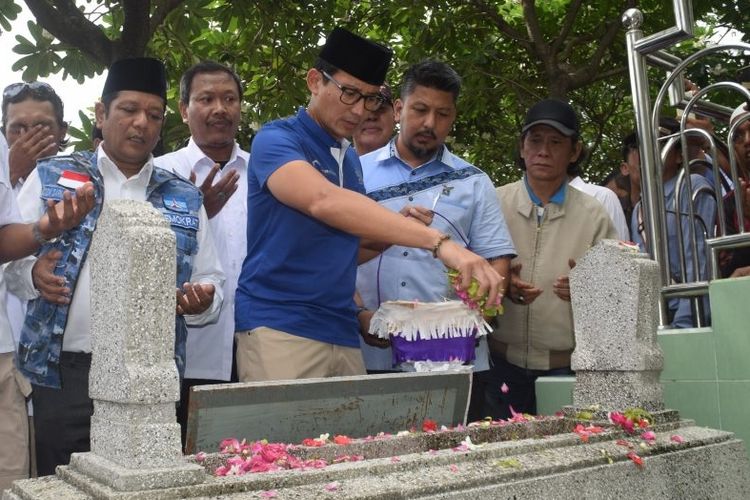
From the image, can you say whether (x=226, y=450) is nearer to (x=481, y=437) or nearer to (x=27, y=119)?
(x=481, y=437)

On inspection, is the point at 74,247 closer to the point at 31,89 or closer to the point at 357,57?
the point at 357,57

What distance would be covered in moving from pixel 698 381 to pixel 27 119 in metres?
3.73

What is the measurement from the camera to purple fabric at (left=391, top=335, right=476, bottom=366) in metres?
3.97

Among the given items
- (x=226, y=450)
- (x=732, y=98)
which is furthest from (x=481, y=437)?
(x=732, y=98)

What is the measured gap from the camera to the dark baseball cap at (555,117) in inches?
201

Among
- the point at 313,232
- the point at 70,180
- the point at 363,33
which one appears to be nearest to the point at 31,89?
the point at 70,180

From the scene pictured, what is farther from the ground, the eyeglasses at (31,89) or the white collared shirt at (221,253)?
the eyeglasses at (31,89)

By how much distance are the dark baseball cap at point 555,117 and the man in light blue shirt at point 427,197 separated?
548mm

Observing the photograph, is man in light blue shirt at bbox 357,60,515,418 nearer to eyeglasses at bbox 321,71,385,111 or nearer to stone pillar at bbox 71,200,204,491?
eyeglasses at bbox 321,71,385,111

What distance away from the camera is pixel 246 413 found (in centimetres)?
318

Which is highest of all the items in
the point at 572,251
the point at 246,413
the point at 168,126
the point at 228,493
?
the point at 168,126

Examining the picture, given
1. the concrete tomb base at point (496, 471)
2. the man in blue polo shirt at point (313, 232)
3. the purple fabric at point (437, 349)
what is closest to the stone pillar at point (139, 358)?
the concrete tomb base at point (496, 471)

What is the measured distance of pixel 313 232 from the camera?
3854 millimetres

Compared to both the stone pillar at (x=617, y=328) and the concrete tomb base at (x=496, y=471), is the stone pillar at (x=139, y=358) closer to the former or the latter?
the concrete tomb base at (x=496, y=471)
